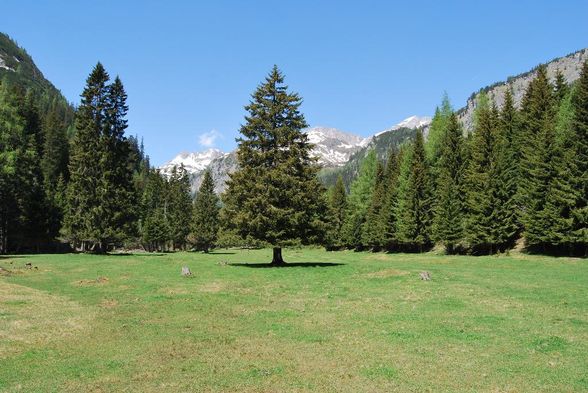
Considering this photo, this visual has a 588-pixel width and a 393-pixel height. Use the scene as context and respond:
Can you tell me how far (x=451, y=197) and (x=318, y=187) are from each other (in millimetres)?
33542

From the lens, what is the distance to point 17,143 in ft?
193

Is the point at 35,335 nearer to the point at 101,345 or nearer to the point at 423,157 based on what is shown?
the point at 101,345

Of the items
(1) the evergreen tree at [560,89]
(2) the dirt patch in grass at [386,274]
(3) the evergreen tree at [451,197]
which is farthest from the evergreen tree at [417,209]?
(2) the dirt patch in grass at [386,274]

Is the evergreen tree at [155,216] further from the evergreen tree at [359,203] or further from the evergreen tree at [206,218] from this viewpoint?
the evergreen tree at [359,203]

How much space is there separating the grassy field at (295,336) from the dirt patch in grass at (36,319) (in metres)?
0.06

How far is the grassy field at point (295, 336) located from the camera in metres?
11.5

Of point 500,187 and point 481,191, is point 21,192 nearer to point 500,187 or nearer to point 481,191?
point 481,191

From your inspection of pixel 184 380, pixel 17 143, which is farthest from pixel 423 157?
pixel 184 380

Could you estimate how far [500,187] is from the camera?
5922 centimetres

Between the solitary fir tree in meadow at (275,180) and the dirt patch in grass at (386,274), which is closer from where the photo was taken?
the dirt patch in grass at (386,274)

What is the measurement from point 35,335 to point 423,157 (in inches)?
2877

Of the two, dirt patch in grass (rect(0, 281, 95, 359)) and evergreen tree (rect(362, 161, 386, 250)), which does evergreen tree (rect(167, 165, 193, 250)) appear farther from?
dirt patch in grass (rect(0, 281, 95, 359))

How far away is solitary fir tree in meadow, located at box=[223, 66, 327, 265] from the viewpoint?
40.5m

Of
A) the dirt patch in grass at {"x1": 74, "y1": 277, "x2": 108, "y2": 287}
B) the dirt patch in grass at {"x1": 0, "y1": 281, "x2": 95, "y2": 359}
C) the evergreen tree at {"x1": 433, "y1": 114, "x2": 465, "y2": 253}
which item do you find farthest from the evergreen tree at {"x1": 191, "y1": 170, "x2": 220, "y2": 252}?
the dirt patch in grass at {"x1": 0, "y1": 281, "x2": 95, "y2": 359}
